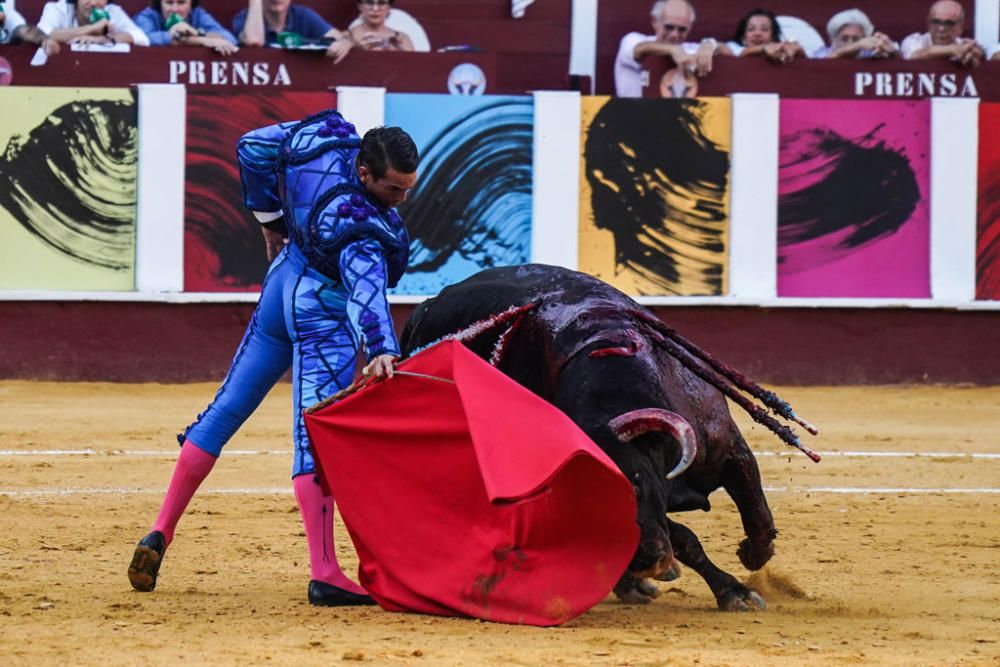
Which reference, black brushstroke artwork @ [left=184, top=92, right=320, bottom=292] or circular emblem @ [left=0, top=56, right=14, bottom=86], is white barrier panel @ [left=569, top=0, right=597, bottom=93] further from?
circular emblem @ [left=0, top=56, right=14, bottom=86]

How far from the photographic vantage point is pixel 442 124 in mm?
10172

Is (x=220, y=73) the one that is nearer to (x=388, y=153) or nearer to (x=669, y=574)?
(x=388, y=153)

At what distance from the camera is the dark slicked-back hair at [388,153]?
4.34 m

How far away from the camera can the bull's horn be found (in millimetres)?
4148

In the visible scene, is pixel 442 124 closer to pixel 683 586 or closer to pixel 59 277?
pixel 59 277

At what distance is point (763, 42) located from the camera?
10.6 m

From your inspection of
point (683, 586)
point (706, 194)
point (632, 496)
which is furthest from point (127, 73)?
point (632, 496)

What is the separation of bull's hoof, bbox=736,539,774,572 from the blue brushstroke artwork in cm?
544

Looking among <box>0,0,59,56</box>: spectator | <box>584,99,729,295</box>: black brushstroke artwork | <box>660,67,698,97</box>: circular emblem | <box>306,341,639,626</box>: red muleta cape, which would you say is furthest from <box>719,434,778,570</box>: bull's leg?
<box>0,0,59,56</box>: spectator

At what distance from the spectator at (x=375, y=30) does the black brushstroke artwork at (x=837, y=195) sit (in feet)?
7.63

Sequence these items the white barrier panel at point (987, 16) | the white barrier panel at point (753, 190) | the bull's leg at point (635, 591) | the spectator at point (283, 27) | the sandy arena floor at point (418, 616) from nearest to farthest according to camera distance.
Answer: the sandy arena floor at point (418, 616)
the bull's leg at point (635, 591)
the spectator at point (283, 27)
the white barrier panel at point (753, 190)
the white barrier panel at point (987, 16)

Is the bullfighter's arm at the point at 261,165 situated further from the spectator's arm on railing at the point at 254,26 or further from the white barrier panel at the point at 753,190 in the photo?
the white barrier panel at the point at 753,190

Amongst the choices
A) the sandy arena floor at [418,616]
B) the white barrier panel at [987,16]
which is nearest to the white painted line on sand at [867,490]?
the sandy arena floor at [418,616]

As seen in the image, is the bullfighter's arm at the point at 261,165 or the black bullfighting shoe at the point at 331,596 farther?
the bullfighter's arm at the point at 261,165
